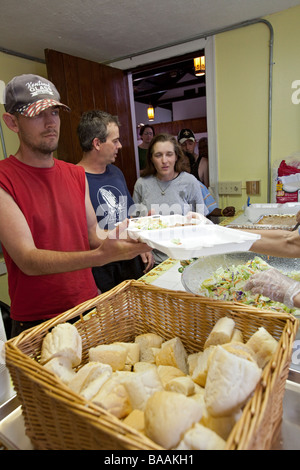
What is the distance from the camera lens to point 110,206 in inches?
85.8

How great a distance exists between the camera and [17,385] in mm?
666

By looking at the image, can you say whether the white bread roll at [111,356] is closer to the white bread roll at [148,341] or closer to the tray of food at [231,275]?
the white bread roll at [148,341]

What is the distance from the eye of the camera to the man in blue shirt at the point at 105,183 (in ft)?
7.09

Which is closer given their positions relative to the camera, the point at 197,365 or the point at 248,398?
the point at 248,398

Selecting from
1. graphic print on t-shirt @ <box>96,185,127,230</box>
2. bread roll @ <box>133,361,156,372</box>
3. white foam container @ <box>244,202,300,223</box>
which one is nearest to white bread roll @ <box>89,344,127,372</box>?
bread roll @ <box>133,361,156,372</box>

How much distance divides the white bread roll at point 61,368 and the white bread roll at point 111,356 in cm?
7

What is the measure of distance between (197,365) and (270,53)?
3097mm

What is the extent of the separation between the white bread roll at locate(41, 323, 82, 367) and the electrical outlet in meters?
2.88

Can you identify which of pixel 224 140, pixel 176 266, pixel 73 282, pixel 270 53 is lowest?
pixel 176 266

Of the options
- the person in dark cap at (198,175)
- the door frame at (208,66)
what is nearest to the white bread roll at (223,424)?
the person in dark cap at (198,175)

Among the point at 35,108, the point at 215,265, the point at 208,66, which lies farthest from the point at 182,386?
the point at 208,66

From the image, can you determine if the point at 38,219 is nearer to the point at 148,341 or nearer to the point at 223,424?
the point at 148,341

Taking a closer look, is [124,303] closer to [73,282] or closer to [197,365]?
[197,365]
